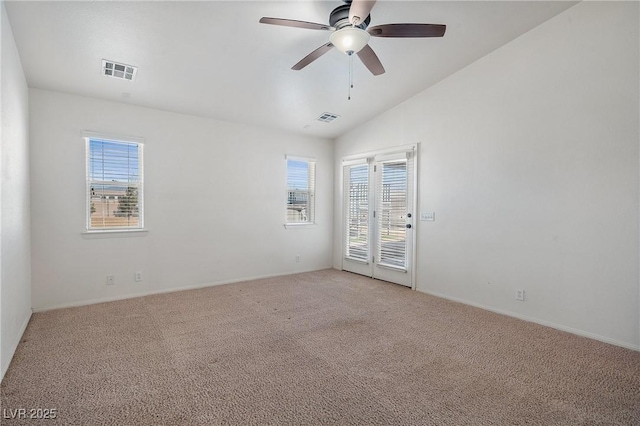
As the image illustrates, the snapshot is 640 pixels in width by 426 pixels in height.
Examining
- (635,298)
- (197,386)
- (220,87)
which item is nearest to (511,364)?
(635,298)

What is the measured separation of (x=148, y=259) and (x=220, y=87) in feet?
8.42

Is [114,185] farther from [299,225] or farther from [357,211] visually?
[357,211]

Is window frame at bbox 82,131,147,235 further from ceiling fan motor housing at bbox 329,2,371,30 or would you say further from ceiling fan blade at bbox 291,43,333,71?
ceiling fan motor housing at bbox 329,2,371,30

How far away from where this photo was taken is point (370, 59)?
2.90 metres

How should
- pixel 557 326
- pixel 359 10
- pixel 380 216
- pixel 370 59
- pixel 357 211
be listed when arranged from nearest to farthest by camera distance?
pixel 359 10, pixel 370 59, pixel 557 326, pixel 380 216, pixel 357 211

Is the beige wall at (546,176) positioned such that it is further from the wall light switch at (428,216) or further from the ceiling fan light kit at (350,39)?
the ceiling fan light kit at (350,39)

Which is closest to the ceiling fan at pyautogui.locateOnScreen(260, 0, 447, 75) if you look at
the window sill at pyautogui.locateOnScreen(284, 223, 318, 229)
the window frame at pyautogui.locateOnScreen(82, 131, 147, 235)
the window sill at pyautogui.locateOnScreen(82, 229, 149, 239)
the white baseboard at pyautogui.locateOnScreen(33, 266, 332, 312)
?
the window frame at pyautogui.locateOnScreen(82, 131, 147, 235)

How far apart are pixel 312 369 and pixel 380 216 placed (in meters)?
3.35

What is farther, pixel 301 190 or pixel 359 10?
pixel 301 190

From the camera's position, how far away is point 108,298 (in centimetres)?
418

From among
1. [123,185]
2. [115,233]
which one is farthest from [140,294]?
[123,185]

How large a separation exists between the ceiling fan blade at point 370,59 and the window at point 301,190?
9.85 ft

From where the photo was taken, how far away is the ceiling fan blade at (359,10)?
2.18m

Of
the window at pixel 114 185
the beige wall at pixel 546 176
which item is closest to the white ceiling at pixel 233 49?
the beige wall at pixel 546 176
